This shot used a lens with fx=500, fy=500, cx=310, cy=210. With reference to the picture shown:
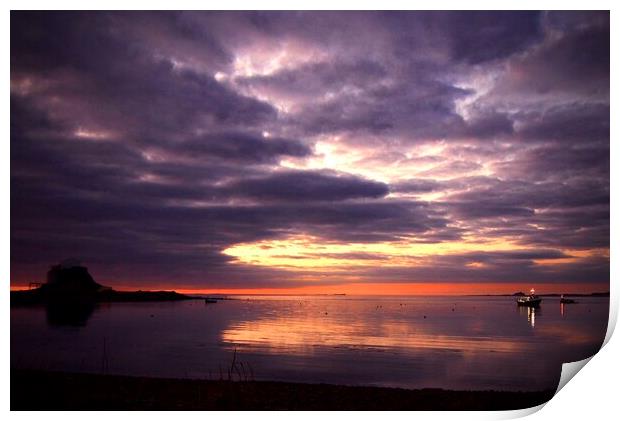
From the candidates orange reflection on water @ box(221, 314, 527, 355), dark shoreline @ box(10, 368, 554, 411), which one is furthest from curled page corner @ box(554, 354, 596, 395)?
orange reflection on water @ box(221, 314, 527, 355)

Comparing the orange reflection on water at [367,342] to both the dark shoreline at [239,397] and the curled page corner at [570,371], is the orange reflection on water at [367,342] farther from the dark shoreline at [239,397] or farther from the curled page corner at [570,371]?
the curled page corner at [570,371]

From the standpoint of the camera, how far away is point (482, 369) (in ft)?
41.9

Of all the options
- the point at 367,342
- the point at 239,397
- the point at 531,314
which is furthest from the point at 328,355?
the point at 531,314

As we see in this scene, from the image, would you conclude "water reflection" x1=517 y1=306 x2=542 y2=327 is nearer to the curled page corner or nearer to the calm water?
the calm water

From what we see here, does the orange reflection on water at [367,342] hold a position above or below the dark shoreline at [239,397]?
below

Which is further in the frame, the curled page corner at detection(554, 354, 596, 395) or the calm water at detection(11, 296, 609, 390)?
the calm water at detection(11, 296, 609, 390)

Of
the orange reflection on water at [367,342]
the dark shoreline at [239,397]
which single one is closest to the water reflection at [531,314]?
the orange reflection on water at [367,342]

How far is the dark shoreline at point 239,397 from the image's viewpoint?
5793mm

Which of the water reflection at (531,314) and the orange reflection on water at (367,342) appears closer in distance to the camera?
the orange reflection on water at (367,342)

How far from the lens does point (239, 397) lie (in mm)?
5945

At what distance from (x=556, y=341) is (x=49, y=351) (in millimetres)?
19651

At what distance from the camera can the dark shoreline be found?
5.79 m

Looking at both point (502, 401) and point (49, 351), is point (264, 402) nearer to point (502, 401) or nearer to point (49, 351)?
point (502, 401)

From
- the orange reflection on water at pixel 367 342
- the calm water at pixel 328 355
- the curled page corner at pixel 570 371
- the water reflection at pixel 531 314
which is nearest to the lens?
the curled page corner at pixel 570 371
